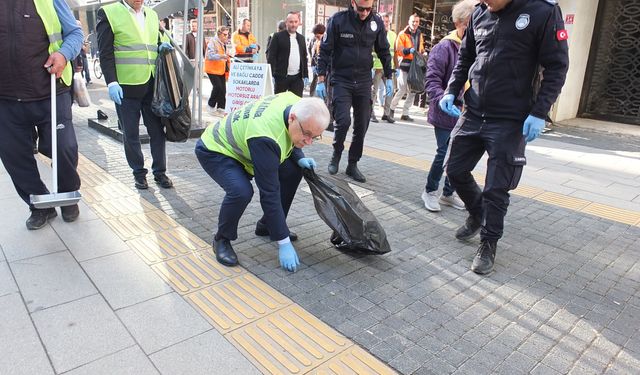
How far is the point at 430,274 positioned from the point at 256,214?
1569 millimetres

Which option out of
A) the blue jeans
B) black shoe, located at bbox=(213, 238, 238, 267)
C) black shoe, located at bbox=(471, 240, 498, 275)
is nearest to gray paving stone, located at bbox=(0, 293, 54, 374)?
black shoe, located at bbox=(213, 238, 238, 267)

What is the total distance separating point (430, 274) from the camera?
303 cm

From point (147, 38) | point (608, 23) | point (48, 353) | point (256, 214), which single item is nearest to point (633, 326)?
point (256, 214)

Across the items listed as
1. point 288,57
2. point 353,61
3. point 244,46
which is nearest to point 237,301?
point 353,61

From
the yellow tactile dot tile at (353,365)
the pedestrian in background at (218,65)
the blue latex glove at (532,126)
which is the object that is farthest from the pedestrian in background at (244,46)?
the yellow tactile dot tile at (353,365)

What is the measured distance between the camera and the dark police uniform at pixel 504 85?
8.86ft

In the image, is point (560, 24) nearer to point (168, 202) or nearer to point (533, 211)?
point (533, 211)

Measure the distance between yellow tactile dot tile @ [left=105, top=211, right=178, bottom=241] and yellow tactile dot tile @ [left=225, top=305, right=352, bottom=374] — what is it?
4.87 ft

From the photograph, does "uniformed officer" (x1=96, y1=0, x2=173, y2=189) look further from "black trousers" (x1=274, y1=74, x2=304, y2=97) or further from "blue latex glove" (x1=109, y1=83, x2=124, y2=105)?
"black trousers" (x1=274, y1=74, x2=304, y2=97)

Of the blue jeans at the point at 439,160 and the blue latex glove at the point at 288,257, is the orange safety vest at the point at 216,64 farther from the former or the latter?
the blue latex glove at the point at 288,257

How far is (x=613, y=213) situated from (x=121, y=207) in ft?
14.5

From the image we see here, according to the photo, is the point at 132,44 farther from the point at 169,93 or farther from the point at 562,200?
the point at 562,200

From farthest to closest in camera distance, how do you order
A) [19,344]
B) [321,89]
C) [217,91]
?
1. [217,91]
2. [321,89]
3. [19,344]

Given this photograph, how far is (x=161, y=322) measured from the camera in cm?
241
